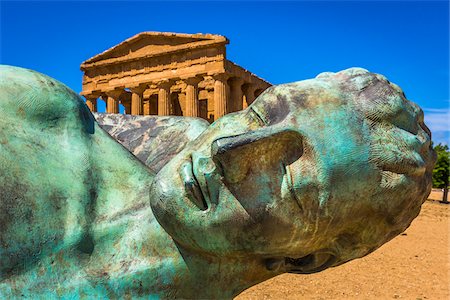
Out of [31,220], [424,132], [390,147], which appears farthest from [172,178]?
[424,132]

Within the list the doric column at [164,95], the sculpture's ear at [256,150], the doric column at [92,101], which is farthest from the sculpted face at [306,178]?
the doric column at [92,101]

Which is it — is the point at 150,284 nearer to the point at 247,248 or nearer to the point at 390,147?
the point at 247,248

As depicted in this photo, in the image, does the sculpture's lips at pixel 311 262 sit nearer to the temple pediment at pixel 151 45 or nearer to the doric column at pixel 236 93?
the temple pediment at pixel 151 45

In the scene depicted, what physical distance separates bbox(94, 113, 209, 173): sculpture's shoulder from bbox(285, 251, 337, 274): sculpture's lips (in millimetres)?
565

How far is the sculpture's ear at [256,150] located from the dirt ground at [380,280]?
5848 mm

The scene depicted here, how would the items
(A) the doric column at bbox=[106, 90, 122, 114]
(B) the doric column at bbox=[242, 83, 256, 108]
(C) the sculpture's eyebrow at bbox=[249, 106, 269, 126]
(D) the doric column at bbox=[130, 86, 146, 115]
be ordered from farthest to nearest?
1. (A) the doric column at bbox=[106, 90, 122, 114]
2. (D) the doric column at bbox=[130, 86, 146, 115]
3. (B) the doric column at bbox=[242, 83, 256, 108]
4. (C) the sculpture's eyebrow at bbox=[249, 106, 269, 126]

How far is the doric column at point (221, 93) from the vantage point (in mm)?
26325

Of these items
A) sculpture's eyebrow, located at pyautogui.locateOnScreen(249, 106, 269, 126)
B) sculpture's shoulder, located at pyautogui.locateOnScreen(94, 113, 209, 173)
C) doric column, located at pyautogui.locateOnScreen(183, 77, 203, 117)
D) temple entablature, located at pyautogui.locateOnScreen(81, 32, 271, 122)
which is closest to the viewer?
sculpture's eyebrow, located at pyautogui.locateOnScreen(249, 106, 269, 126)

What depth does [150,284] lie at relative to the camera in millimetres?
1312

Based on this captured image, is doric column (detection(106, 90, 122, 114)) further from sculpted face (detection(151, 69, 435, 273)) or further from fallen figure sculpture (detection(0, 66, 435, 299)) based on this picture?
sculpted face (detection(151, 69, 435, 273))

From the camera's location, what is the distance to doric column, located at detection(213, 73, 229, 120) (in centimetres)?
2633

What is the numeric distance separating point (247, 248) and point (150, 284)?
259mm

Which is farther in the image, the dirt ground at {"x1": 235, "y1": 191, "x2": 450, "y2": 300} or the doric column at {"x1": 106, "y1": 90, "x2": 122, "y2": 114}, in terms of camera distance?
the doric column at {"x1": 106, "y1": 90, "x2": 122, "y2": 114}

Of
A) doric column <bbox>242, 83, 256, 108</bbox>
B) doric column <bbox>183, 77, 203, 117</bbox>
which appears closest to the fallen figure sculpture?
doric column <bbox>183, 77, 203, 117</bbox>
